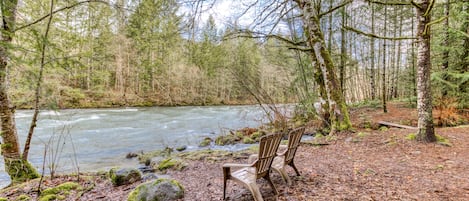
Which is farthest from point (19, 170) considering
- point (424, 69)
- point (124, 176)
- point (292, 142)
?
point (424, 69)

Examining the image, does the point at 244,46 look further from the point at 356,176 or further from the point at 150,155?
the point at 356,176

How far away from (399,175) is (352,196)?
48.5 inches

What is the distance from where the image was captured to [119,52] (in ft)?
69.6

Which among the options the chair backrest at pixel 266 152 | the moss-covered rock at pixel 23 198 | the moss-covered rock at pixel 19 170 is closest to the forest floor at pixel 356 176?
the moss-covered rock at pixel 23 198

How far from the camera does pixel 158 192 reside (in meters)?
3.24

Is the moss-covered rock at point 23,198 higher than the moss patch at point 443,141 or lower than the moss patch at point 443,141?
lower

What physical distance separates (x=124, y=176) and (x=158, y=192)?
1.43 meters

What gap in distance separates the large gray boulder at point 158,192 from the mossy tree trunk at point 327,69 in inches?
209

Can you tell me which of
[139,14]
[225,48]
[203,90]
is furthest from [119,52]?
[139,14]

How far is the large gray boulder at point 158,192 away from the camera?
3.19 meters

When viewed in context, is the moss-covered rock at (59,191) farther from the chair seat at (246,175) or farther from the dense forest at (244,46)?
the chair seat at (246,175)

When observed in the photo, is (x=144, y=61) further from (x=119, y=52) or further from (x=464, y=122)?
(x=464, y=122)

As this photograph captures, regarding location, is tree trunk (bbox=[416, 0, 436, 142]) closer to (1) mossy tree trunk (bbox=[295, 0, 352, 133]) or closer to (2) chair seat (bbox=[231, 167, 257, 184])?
(1) mossy tree trunk (bbox=[295, 0, 352, 133])

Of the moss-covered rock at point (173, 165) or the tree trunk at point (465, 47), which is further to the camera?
the tree trunk at point (465, 47)
